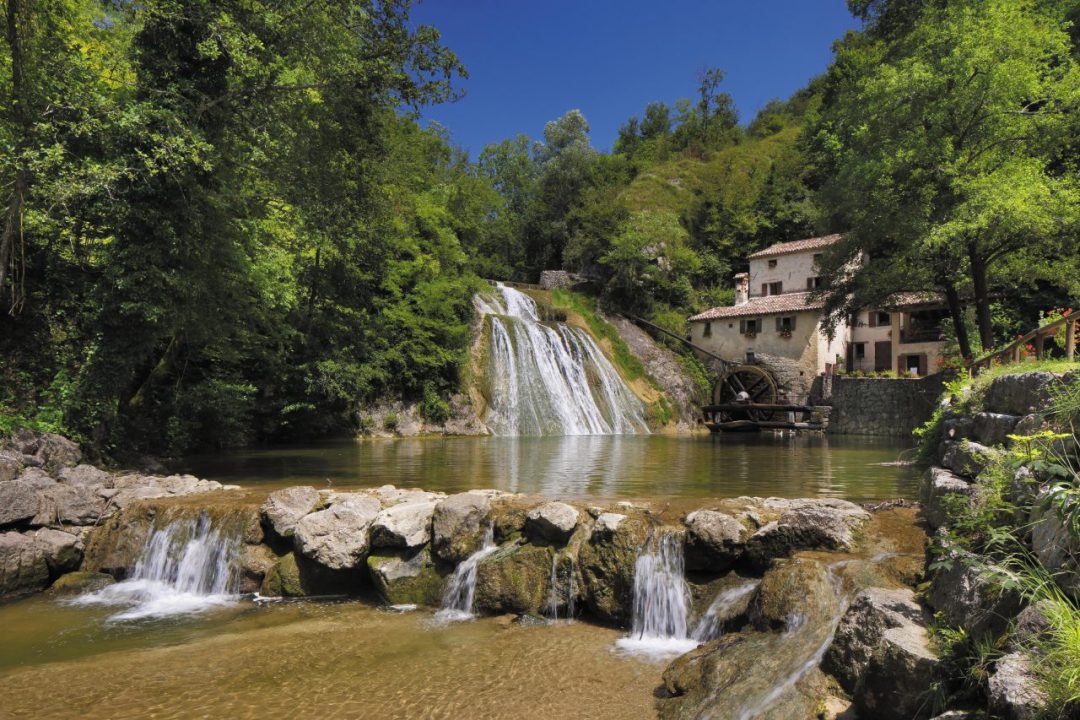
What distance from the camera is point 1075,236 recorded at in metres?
15.0

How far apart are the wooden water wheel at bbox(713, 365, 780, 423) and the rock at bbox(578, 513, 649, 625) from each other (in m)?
27.2

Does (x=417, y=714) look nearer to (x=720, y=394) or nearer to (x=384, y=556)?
(x=384, y=556)

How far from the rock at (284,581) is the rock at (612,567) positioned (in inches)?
145

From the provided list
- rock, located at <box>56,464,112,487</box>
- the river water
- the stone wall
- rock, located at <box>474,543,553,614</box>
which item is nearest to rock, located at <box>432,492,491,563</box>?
rock, located at <box>474,543,553,614</box>

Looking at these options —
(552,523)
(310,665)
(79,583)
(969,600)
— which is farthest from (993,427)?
(79,583)

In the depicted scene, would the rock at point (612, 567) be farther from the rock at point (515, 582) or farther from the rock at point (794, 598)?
the rock at point (794, 598)

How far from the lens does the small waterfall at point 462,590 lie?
22.7ft

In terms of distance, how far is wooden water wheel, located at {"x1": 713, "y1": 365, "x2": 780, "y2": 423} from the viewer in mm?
33156

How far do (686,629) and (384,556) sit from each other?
3.76 metres

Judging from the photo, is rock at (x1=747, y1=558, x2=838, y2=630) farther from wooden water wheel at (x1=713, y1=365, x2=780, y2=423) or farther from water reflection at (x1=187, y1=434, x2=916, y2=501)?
wooden water wheel at (x1=713, y1=365, x2=780, y2=423)

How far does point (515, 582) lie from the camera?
685cm

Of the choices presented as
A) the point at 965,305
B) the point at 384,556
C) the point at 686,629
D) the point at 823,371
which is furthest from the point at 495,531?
the point at 823,371

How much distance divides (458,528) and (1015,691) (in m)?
5.87

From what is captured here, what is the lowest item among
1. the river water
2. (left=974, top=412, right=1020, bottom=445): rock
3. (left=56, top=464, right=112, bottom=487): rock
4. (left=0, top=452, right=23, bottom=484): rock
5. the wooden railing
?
the river water
